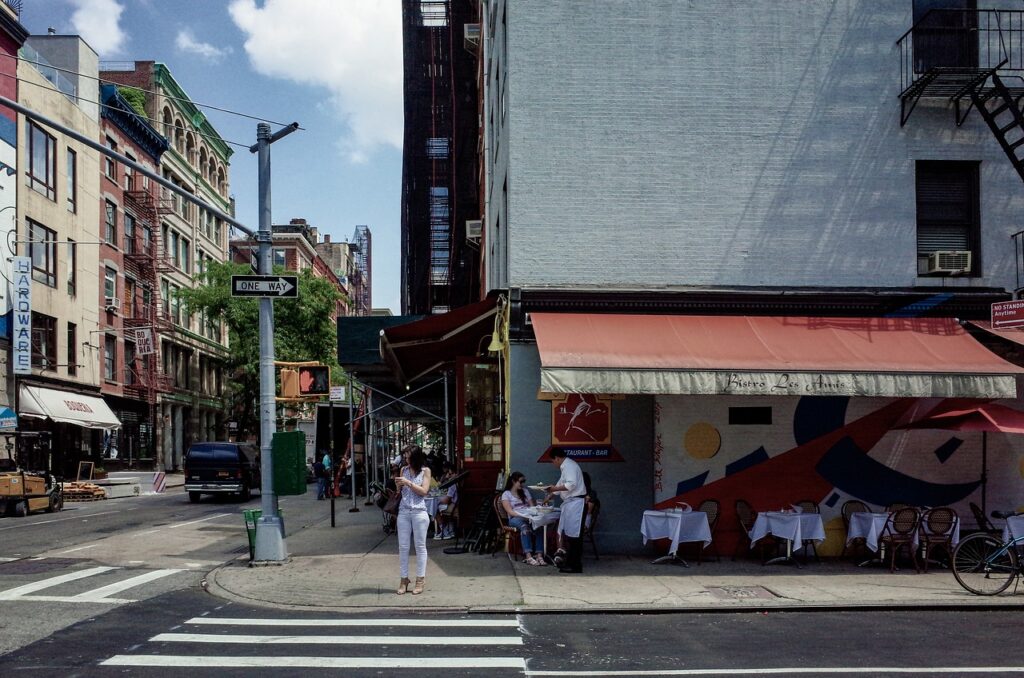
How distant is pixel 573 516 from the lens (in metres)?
12.6

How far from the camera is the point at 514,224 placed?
1498 cm

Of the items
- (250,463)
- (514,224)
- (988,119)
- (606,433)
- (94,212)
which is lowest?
(250,463)

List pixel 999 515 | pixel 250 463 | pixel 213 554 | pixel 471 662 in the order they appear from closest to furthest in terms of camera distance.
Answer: pixel 471 662 → pixel 999 515 → pixel 213 554 → pixel 250 463

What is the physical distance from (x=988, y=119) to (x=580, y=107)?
654 centimetres

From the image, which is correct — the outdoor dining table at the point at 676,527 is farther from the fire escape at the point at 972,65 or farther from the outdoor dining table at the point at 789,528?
the fire escape at the point at 972,65

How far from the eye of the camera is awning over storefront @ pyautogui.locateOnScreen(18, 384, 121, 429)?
3509 centimetres

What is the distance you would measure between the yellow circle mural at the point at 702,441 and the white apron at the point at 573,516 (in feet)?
8.11

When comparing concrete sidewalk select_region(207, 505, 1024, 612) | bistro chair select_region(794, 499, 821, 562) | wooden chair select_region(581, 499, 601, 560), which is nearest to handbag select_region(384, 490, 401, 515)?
concrete sidewalk select_region(207, 505, 1024, 612)

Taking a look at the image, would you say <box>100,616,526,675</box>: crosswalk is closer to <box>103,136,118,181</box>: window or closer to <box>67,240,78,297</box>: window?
<box>67,240,78,297</box>: window

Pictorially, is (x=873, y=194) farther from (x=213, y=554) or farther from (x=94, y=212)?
(x=94, y=212)

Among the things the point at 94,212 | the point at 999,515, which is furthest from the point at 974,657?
the point at 94,212

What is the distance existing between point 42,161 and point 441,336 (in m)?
29.7

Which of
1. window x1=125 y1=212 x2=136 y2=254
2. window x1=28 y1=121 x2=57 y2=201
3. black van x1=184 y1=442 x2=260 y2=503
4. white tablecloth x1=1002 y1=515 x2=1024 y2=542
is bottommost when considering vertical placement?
black van x1=184 y1=442 x2=260 y2=503

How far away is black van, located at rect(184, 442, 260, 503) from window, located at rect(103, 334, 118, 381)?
51.1 ft
